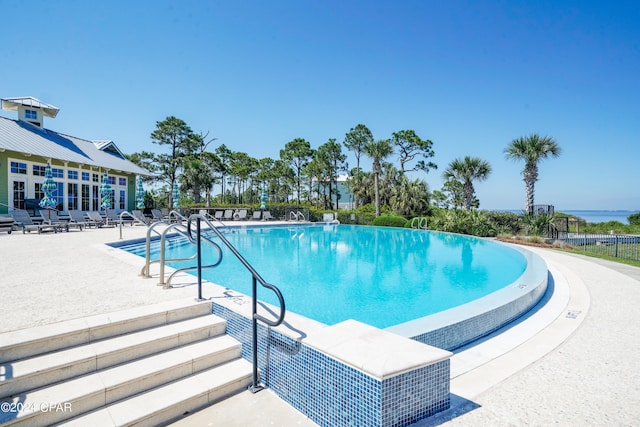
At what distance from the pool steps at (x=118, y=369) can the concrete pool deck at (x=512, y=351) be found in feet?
0.87

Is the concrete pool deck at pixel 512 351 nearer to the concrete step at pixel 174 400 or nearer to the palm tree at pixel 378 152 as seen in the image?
the concrete step at pixel 174 400

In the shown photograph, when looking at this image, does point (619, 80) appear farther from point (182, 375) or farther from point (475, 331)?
point (182, 375)

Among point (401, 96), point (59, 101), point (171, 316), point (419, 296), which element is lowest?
point (419, 296)

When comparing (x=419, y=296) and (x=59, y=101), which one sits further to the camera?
(x=59, y=101)

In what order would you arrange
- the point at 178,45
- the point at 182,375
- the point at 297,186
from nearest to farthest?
the point at 182,375 < the point at 178,45 < the point at 297,186

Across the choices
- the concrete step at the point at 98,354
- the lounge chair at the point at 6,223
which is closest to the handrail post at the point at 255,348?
the concrete step at the point at 98,354

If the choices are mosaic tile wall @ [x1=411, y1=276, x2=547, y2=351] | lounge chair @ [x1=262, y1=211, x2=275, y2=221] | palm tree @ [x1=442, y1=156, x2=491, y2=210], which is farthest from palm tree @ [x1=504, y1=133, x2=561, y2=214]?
mosaic tile wall @ [x1=411, y1=276, x2=547, y2=351]

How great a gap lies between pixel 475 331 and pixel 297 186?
1298 inches

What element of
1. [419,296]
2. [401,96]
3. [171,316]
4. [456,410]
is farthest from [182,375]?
[401,96]

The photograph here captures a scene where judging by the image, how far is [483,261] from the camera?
1054 cm

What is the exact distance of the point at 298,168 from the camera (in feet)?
118

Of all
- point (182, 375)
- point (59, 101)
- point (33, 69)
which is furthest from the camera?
point (59, 101)

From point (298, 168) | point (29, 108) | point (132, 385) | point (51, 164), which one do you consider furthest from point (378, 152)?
point (132, 385)

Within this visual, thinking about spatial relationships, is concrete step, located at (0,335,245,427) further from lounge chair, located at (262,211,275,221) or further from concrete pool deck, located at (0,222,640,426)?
lounge chair, located at (262,211,275,221)
